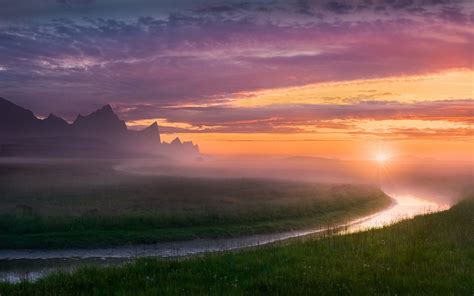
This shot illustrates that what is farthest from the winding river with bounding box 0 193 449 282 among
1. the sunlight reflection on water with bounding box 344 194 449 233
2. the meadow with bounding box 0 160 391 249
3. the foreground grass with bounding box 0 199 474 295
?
the foreground grass with bounding box 0 199 474 295

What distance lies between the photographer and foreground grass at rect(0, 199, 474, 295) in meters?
14.9

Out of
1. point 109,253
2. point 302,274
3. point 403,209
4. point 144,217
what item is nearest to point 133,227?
point 144,217

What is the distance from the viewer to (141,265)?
746 inches

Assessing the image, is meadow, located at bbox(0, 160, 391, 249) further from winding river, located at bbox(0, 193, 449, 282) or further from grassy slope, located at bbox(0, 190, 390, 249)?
winding river, located at bbox(0, 193, 449, 282)

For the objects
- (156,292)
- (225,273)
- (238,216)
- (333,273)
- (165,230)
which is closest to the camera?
(156,292)

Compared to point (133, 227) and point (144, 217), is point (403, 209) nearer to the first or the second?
point (144, 217)

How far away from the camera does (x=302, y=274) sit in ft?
54.0

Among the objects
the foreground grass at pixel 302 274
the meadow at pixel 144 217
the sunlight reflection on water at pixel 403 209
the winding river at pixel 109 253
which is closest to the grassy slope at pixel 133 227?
the meadow at pixel 144 217

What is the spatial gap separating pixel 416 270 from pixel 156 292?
945cm

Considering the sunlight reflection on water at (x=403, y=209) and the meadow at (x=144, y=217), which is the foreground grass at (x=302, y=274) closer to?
the meadow at (x=144, y=217)

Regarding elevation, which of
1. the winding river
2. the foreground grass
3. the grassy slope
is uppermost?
the grassy slope

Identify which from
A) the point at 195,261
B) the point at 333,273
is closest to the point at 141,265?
the point at 195,261

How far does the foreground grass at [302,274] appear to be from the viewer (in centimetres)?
1487

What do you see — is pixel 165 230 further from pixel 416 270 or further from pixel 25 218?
pixel 416 270
